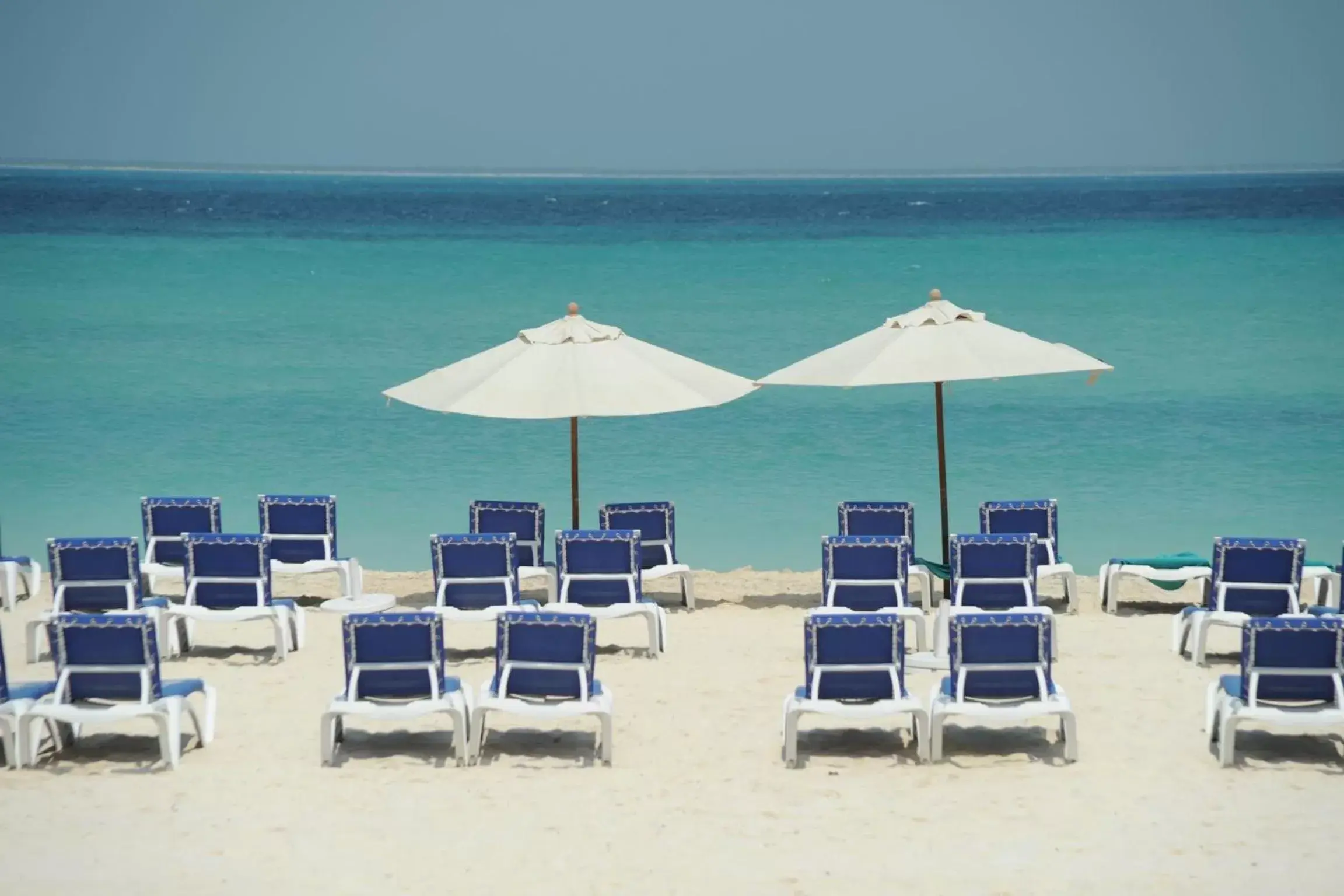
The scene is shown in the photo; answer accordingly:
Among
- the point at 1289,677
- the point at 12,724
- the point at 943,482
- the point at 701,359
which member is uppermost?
the point at 701,359

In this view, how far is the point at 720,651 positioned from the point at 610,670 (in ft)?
2.58

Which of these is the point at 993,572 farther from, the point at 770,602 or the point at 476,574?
the point at 476,574

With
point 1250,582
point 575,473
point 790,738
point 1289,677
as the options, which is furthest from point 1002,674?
point 575,473

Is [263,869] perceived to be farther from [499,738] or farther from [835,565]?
[835,565]

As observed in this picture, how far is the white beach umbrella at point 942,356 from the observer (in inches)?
424

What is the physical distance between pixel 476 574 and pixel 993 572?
295 centimetres

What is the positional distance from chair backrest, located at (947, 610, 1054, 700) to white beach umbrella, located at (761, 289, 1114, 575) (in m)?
2.72

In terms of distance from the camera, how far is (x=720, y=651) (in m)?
10.6

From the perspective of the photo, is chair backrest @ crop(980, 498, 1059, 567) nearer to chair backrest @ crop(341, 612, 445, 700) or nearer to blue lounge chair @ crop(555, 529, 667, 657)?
blue lounge chair @ crop(555, 529, 667, 657)

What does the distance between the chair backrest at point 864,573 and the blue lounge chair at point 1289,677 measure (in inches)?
95.5

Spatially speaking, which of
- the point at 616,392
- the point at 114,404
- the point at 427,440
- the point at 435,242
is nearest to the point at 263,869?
the point at 616,392

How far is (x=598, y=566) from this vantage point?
33.9ft

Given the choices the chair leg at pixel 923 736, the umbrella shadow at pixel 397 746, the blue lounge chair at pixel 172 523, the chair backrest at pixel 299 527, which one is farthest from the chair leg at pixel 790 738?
the blue lounge chair at pixel 172 523

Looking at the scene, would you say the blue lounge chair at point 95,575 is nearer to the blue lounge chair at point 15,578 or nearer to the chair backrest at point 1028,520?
the blue lounge chair at point 15,578
